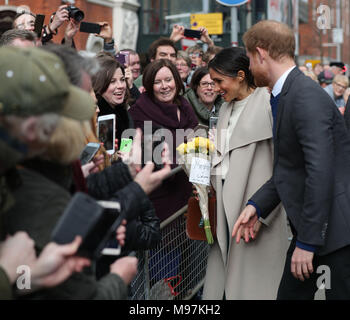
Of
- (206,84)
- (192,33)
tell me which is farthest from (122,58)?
(192,33)

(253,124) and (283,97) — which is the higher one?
(283,97)

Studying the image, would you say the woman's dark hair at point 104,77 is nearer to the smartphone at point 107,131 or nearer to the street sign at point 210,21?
the smartphone at point 107,131

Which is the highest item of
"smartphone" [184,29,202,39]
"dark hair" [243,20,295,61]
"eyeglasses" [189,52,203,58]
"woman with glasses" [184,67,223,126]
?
"smartphone" [184,29,202,39]

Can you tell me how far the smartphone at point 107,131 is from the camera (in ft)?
11.9

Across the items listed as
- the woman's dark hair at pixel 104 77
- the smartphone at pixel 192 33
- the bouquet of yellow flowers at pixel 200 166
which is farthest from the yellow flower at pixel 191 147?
the smartphone at pixel 192 33

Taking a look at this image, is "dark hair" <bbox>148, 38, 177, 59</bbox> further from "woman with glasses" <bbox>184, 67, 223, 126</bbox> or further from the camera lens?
the camera lens

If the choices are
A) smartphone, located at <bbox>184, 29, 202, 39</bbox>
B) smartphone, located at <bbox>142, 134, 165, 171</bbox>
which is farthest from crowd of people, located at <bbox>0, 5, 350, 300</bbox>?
smartphone, located at <bbox>184, 29, 202, 39</bbox>

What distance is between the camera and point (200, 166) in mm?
3938

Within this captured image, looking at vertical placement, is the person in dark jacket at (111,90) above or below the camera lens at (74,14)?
below

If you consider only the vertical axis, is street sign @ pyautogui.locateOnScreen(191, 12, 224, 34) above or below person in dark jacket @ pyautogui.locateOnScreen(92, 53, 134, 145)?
above

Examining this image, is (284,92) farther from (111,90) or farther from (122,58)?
(122,58)

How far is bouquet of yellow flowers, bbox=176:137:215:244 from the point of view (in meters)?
3.94

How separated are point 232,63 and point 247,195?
0.92 m

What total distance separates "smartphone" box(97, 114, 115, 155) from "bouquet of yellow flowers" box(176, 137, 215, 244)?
23.1 inches
